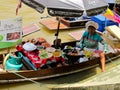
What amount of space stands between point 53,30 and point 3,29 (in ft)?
7.32

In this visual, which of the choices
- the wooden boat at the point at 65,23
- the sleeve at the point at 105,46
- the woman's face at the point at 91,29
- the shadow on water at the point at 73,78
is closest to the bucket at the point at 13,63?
the shadow on water at the point at 73,78

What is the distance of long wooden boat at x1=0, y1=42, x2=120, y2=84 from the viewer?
5.56 meters

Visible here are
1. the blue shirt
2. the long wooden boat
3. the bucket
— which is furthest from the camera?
the blue shirt

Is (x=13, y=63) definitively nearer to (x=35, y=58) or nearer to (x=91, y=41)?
(x=35, y=58)

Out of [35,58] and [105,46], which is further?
[105,46]

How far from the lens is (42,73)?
229 inches

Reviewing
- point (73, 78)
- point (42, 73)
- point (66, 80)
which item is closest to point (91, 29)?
point (73, 78)

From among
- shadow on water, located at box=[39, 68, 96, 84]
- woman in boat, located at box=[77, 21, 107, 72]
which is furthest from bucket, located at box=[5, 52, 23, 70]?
woman in boat, located at box=[77, 21, 107, 72]

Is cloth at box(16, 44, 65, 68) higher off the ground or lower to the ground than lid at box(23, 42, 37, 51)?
lower

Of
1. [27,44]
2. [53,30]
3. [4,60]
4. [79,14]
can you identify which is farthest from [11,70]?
[53,30]

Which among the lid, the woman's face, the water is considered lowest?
the water

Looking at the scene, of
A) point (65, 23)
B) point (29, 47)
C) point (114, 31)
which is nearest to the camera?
point (29, 47)

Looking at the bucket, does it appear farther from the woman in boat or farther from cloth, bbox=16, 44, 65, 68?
the woman in boat

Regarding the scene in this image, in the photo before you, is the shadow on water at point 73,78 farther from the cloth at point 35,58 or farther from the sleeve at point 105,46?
the sleeve at point 105,46
